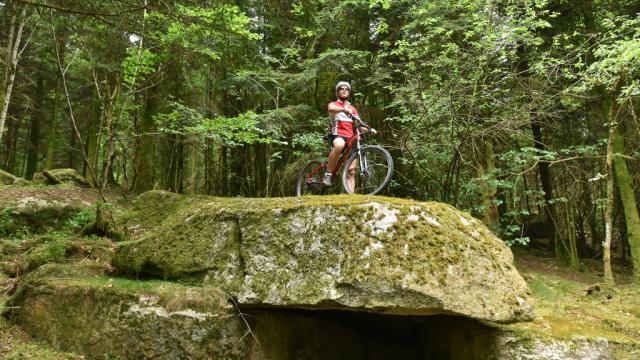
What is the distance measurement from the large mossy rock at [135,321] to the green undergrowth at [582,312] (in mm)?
3205

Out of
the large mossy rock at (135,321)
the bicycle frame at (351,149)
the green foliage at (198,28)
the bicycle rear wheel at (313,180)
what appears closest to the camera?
the large mossy rock at (135,321)

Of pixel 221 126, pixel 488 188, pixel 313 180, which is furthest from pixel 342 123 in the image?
pixel 488 188

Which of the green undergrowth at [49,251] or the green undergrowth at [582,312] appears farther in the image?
the green undergrowth at [49,251]

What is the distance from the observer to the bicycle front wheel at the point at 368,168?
616 cm

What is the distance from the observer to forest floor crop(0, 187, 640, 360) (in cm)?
481

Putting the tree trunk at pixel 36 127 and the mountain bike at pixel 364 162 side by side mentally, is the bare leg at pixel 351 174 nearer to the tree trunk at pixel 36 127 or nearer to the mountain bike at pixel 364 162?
the mountain bike at pixel 364 162

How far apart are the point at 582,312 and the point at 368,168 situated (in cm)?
405

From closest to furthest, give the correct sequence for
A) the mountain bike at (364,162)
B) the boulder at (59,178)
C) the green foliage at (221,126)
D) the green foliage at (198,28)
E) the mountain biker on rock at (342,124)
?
the green foliage at (198,28)
the mountain bike at (364,162)
the mountain biker on rock at (342,124)
the green foliage at (221,126)
the boulder at (59,178)

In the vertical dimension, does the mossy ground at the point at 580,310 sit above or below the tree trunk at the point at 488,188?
below

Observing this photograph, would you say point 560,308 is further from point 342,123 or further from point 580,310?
point 342,123

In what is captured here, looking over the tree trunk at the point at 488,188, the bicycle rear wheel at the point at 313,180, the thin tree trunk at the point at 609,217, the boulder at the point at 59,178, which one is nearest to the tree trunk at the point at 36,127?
the boulder at the point at 59,178

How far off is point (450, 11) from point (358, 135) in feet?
20.0

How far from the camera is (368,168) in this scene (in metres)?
6.30

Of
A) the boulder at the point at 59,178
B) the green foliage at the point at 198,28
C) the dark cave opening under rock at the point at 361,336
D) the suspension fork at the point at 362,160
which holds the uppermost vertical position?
the green foliage at the point at 198,28
